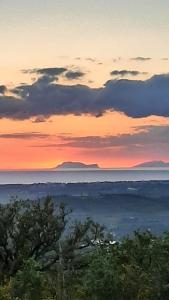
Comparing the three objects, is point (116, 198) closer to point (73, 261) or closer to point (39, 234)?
point (39, 234)

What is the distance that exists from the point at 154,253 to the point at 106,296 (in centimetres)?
232

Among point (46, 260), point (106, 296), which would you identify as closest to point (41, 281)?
point (106, 296)

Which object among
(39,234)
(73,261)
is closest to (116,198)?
(39,234)

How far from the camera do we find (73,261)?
88.3ft

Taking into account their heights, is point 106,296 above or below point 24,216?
below

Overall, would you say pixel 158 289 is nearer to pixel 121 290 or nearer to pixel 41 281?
pixel 121 290

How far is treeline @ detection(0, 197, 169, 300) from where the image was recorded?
15953mm

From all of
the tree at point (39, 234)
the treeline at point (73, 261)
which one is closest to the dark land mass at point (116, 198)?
the tree at point (39, 234)

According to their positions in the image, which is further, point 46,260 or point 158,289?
point 46,260

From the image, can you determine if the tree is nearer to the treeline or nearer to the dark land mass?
the treeline

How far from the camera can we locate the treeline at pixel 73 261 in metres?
16.0

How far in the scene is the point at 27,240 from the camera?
2747 cm

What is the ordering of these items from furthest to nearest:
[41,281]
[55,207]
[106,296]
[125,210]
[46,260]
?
[125,210], [55,207], [46,260], [41,281], [106,296]

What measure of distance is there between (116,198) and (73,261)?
98740 millimetres
